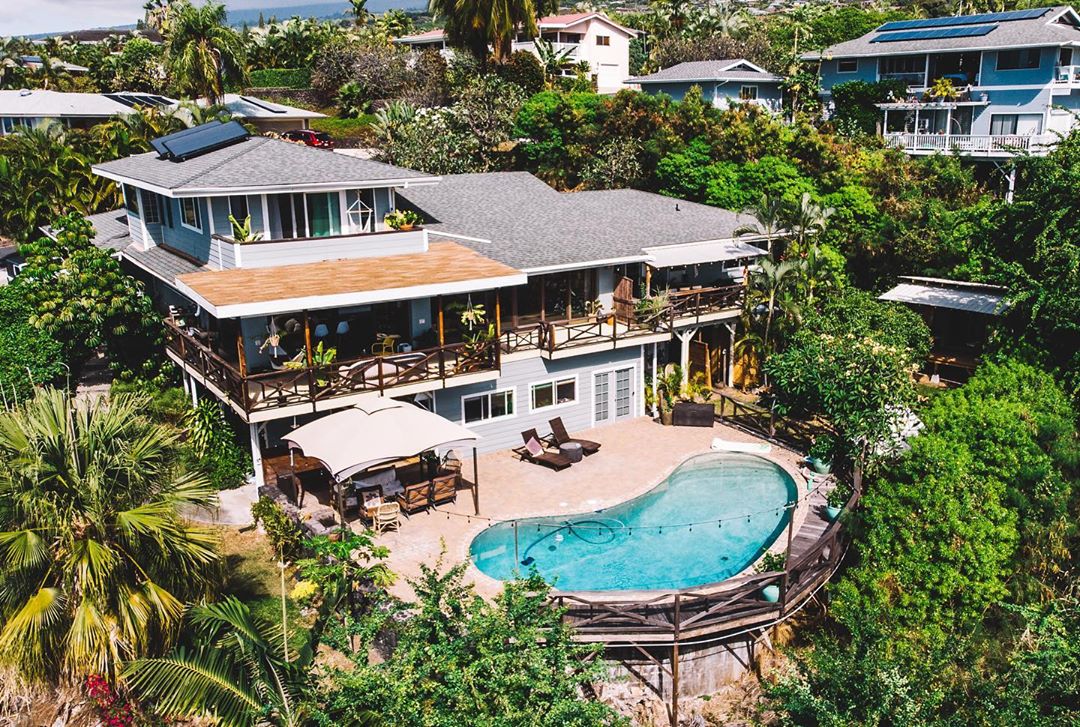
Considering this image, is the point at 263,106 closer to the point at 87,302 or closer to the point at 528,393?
the point at 87,302

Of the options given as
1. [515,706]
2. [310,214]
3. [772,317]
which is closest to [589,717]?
[515,706]

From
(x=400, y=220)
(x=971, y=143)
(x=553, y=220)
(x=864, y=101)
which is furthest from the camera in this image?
(x=864, y=101)


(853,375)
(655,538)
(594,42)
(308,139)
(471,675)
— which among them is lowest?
Result: (655,538)

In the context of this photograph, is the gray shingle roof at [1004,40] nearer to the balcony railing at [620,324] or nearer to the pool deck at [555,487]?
the balcony railing at [620,324]

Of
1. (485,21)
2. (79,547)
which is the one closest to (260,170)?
(79,547)

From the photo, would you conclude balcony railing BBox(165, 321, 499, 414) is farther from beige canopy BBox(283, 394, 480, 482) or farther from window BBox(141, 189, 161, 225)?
window BBox(141, 189, 161, 225)
